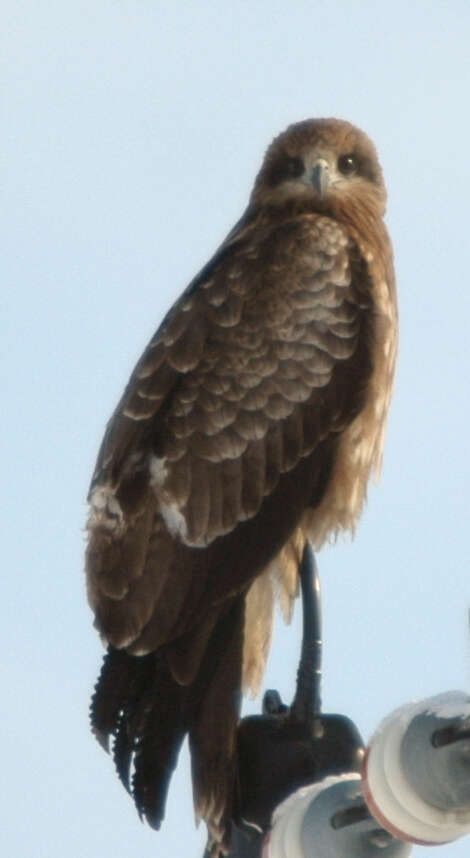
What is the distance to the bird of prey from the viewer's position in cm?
738

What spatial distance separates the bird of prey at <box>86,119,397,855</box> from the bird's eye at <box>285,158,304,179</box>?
0.75 meters

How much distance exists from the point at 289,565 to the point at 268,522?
8.4 inches

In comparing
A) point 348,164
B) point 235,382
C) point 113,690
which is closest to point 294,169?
point 348,164

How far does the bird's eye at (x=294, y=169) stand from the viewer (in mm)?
9828

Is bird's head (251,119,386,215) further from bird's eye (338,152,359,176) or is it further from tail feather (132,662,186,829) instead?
tail feather (132,662,186,829)

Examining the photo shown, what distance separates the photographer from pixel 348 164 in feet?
32.8

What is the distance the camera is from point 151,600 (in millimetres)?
7594

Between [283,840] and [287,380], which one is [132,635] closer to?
[287,380]

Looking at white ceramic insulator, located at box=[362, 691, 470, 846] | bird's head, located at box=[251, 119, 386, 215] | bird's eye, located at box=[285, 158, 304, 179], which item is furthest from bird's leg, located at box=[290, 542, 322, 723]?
bird's eye, located at box=[285, 158, 304, 179]

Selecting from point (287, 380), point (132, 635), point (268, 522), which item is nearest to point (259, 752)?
point (132, 635)

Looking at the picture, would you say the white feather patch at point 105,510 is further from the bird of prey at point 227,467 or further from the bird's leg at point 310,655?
the bird's leg at point 310,655

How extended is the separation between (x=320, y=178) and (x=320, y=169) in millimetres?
81

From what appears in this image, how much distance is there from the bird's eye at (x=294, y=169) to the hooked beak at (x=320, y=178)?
0.10m

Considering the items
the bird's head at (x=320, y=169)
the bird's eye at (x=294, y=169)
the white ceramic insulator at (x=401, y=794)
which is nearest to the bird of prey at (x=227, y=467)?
the bird's head at (x=320, y=169)
